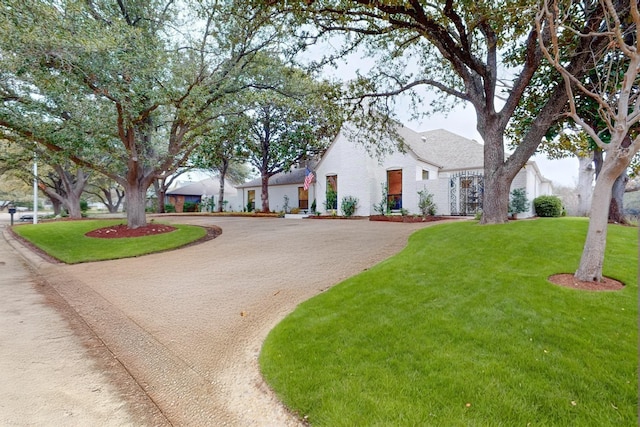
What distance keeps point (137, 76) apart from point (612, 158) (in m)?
10.8

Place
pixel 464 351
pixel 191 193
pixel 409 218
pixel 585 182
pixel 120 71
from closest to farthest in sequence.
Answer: pixel 464 351 → pixel 120 71 → pixel 409 218 → pixel 585 182 → pixel 191 193

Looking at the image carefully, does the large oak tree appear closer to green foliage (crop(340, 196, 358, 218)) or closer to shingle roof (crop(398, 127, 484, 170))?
green foliage (crop(340, 196, 358, 218))

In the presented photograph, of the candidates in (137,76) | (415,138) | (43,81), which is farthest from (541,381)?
(415,138)

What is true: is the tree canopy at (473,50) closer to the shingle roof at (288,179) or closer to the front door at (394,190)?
the front door at (394,190)

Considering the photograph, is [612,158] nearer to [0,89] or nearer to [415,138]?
[0,89]

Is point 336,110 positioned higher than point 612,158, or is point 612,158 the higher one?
point 336,110

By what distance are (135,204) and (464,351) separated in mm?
13738

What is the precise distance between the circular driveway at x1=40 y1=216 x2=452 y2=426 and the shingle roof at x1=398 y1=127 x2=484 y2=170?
10066mm

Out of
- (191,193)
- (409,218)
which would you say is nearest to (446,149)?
(409,218)

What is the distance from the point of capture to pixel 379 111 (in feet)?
37.9

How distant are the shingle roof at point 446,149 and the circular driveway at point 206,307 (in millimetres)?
10066

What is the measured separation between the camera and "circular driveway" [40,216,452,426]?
2.70 metres

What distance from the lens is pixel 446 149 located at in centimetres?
2080

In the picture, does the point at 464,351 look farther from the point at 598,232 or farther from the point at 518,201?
the point at 518,201
